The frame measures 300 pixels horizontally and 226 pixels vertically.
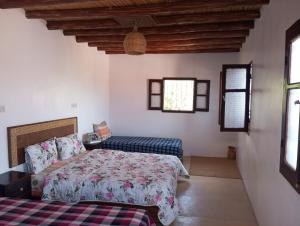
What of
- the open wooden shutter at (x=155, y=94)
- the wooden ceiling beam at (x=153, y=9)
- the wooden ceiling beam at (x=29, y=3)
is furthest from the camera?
the open wooden shutter at (x=155, y=94)

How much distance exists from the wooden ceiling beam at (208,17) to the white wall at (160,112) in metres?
2.56

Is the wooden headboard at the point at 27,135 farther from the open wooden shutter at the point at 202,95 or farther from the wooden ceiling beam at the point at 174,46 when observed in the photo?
the open wooden shutter at the point at 202,95

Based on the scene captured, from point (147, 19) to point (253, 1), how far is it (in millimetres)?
1370

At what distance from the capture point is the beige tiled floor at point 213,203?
3.14 metres

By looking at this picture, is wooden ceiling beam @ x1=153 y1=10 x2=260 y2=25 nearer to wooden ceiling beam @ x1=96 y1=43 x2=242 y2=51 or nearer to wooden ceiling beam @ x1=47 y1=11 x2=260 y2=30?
wooden ceiling beam @ x1=47 y1=11 x2=260 y2=30

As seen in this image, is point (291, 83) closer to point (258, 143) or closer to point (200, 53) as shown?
point (258, 143)

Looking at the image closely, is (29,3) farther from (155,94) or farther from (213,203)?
(155,94)

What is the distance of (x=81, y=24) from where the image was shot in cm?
395

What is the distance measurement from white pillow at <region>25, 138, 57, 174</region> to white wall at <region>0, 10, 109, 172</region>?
0.28 m

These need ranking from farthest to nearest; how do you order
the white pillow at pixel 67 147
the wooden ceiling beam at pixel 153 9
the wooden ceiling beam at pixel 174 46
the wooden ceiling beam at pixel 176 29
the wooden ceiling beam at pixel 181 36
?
the wooden ceiling beam at pixel 174 46 < the wooden ceiling beam at pixel 181 36 < the white pillow at pixel 67 147 < the wooden ceiling beam at pixel 176 29 < the wooden ceiling beam at pixel 153 9

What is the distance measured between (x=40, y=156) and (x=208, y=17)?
297cm

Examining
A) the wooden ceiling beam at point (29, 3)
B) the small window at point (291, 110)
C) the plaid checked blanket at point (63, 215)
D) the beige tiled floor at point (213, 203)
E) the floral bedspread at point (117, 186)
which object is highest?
the wooden ceiling beam at point (29, 3)

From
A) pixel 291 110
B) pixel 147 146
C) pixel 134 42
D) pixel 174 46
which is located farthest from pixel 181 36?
pixel 291 110

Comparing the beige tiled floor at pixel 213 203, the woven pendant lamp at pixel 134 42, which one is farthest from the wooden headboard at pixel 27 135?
the beige tiled floor at pixel 213 203
